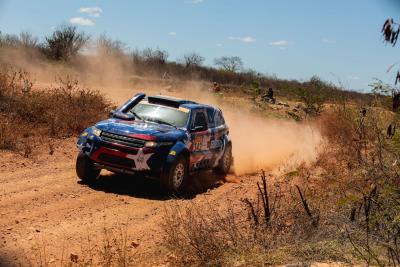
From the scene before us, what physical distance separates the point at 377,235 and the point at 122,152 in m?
5.41

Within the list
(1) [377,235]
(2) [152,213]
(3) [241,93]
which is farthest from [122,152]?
(3) [241,93]

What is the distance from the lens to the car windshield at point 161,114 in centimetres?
1116

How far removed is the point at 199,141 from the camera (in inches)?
449

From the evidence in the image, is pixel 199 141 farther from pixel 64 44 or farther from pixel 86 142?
pixel 64 44

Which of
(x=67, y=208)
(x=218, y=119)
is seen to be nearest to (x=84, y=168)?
(x=67, y=208)

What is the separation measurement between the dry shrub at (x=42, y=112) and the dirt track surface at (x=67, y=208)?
2.27 metres

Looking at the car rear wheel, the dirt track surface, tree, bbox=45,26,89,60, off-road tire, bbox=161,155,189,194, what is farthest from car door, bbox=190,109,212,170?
tree, bbox=45,26,89,60

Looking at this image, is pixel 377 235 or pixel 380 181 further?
pixel 380 181

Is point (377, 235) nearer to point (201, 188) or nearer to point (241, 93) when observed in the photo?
point (201, 188)

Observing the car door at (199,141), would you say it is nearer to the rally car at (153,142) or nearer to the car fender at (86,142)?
the rally car at (153,142)

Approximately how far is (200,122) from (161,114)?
3.23 feet

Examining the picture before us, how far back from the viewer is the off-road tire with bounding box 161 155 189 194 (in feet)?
32.7

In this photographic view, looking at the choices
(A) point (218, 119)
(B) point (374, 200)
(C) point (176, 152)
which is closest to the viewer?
(B) point (374, 200)

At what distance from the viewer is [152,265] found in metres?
6.44
